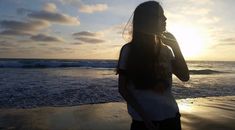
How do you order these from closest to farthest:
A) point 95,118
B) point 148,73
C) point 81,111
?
point 148,73 < point 95,118 < point 81,111

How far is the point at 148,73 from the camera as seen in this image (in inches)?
81.4

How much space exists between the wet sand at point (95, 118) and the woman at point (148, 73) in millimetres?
4656

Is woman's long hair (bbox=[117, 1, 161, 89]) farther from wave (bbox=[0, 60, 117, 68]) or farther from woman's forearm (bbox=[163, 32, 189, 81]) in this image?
wave (bbox=[0, 60, 117, 68])

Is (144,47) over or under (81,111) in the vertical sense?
over

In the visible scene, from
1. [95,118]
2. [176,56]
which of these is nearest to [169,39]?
[176,56]

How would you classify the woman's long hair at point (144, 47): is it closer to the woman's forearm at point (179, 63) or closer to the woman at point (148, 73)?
the woman at point (148, 73)

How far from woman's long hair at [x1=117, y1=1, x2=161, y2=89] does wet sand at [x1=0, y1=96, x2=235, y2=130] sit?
4.76 metres

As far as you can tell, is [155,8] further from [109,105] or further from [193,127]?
[109,105]

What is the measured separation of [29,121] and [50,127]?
828mm

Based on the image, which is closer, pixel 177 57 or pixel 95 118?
pixel 177 57

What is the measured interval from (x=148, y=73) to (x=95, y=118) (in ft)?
→ 19.0

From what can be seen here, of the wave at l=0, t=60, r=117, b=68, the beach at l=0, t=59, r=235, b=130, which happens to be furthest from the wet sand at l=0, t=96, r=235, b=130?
the wave at l=0, t=60, r=117, b=68

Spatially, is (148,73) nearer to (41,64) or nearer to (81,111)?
(81,111)

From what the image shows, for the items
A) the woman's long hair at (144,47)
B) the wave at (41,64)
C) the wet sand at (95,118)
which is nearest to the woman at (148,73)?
the woman's long hair at (144,47)
